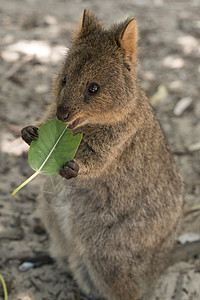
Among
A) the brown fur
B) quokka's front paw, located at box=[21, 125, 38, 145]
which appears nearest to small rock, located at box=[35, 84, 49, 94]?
the brown fur

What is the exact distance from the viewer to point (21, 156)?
5.13m

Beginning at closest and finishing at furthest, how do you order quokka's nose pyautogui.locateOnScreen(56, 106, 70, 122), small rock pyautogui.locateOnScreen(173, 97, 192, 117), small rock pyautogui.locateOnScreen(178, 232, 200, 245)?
quokka's nose pyautogui.locateOnScreen(56, 106, 70, 122)
small rock pyautogui.locateOnScreen(178, 232, 200, 245)
small rock pyautogui.locateOnScreen(173, 97, 192, 117)

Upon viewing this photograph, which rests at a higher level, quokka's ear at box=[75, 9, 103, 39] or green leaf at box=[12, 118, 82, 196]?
quokka's ear at box=[75, 9, 103, 39]

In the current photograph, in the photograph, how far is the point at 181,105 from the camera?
6.00 meters

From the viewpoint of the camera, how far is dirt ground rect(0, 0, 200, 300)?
4.15m

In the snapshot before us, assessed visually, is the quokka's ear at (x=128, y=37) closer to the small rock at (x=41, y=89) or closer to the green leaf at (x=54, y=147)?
the green leaf at (x=54, y=147)

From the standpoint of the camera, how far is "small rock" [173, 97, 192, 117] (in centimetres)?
594

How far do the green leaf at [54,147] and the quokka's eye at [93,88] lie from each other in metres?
0.29

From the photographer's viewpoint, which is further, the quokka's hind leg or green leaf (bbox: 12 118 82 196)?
the quokka's hind leg

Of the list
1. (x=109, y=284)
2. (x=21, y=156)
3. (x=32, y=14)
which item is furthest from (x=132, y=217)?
(x=32, y=14)

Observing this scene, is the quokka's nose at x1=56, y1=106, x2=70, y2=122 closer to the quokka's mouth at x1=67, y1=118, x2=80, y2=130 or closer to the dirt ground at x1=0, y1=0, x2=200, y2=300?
the quokka's mouth at x1=67, y1=118, x2=80, y2=130

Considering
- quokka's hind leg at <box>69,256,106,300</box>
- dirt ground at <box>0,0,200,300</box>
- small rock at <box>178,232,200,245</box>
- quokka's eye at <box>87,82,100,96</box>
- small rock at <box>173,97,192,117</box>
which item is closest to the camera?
quokka's eye at <box>87,82,100,96</box>

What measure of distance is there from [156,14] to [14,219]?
482 centimetres

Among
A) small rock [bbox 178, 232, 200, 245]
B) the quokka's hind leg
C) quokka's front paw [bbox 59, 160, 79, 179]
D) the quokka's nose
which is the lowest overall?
small rock [bbox 178, 232, 200, 245]
